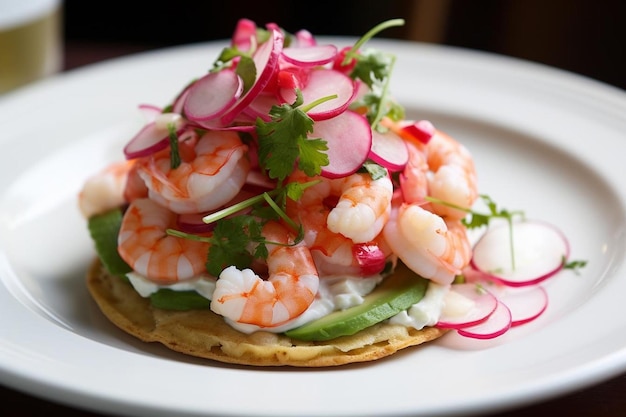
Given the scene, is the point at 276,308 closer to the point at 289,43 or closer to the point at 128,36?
the point at 289,43

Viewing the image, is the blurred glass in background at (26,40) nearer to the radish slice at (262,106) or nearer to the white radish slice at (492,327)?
the radish slice at (262,106)

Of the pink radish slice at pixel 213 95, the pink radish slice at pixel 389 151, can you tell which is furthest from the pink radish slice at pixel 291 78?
the pink radish slice at pixel 389 151

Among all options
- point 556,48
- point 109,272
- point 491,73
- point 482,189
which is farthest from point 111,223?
point 556,48

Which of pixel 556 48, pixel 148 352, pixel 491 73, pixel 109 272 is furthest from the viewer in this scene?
pixel 556 48

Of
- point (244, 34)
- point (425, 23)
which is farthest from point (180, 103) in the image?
point (425, 23)

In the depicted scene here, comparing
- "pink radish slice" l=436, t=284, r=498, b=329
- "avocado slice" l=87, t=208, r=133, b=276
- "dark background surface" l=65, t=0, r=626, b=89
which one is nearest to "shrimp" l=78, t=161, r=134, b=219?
"avocado slice" l=87, t=208, r=133, b=276

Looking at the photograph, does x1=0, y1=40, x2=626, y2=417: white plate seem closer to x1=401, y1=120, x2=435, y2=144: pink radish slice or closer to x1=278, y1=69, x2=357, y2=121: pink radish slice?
x1=401, y1=120, x2=435, y2=144: pink radish slice

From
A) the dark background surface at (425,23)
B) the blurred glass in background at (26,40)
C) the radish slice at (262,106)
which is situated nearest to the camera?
the radish slice at (262,106)
